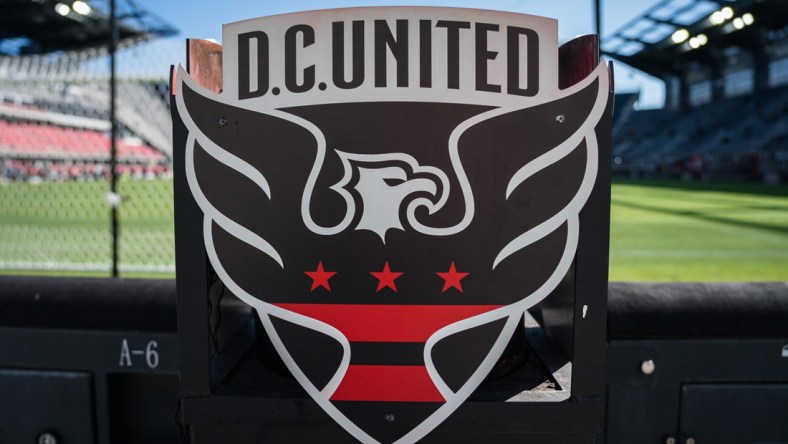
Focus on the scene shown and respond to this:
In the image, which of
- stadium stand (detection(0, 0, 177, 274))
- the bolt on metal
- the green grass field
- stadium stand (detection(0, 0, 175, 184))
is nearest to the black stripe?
the bolt on metal

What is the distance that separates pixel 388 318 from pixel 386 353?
0.21ft

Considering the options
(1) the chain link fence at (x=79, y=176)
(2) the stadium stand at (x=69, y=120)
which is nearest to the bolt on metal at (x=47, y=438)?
(1) the chain link fence at (x=79, y=176)

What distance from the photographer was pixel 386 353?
0.97 meters

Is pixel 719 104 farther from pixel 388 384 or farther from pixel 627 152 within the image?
pixel 388 384

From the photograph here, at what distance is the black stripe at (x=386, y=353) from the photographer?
0.97 m

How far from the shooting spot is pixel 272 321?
0.98 metres

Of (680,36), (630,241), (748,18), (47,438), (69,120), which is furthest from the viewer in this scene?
(69,120)

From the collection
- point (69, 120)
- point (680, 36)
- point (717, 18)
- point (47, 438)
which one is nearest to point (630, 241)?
point (47, 438)

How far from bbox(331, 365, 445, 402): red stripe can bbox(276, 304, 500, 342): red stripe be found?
55 millimetres

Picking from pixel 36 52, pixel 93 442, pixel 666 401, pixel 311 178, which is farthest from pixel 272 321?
pixel 36 52

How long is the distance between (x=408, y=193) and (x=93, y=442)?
51.9 inches

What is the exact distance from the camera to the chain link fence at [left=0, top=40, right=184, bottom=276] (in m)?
6.87

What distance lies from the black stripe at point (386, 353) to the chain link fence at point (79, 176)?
645 millimetres

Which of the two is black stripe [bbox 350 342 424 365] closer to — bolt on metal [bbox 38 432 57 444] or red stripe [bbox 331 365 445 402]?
red stripe [bbox 331 365 445 402]
